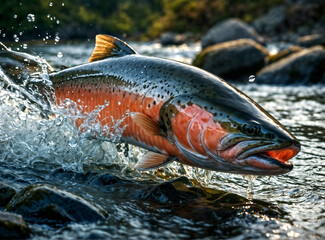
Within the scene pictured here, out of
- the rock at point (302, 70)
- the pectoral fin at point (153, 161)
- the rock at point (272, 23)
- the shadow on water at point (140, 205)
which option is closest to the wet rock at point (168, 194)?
the shadow on water at point (140, 205)

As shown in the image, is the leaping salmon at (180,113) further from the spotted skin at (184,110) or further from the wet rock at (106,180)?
the wet rock at (106,180)

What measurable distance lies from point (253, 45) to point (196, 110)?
11665mm

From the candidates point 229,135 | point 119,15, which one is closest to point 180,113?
point 229,135

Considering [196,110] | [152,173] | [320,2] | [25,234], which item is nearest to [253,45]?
[152,173]

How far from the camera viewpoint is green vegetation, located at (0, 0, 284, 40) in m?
44.8

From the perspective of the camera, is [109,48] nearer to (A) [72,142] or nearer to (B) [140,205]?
(A) [72,142]

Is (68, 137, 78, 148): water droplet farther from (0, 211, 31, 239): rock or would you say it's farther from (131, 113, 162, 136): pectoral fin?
(0, 211, 31, 239): rock

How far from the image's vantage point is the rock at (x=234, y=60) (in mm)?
14086

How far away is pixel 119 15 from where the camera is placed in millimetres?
86438

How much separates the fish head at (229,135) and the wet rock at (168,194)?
39cm

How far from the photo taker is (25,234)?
9.05 feet

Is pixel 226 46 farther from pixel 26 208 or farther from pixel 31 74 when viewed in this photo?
pixel 26 208

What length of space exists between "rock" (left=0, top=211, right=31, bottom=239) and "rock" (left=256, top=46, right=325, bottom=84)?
36.5ft

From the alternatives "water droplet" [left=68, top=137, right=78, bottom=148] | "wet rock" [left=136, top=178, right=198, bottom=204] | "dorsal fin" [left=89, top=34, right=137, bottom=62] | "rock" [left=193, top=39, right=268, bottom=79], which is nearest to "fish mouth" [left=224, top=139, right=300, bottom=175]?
"wet rock" [left=136, top=178, right=198, bottom=204]
